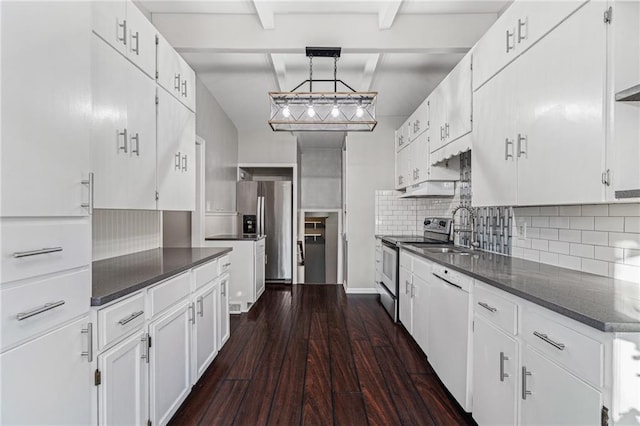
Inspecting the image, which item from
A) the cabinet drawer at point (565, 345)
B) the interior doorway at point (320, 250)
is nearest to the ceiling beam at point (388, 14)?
the cabinet drawer at point (565, 345)

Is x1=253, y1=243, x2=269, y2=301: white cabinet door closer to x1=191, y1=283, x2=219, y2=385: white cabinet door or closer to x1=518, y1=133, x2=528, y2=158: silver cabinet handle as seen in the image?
x1=191, y1=283, x2=219, y2=385: white cabinet door

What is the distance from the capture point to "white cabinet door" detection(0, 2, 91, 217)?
3.18 feet

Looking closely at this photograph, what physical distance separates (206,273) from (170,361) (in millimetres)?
727

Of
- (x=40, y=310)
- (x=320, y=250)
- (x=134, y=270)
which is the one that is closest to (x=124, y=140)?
(x=134, y=270)

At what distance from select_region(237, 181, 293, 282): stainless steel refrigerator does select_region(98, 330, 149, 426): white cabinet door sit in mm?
4124

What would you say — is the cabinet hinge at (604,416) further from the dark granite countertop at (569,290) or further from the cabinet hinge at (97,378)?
the cabinet hinge at (97,378)

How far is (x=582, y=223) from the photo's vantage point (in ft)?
6.08

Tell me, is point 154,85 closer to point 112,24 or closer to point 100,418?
point 112,24

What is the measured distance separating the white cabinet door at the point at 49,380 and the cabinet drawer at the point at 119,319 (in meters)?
0.07

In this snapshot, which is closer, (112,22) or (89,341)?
(89,341)

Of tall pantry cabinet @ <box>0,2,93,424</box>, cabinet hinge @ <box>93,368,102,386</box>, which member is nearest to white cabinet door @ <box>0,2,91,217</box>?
tall pantry cabinet @ <box>0,2,93,424</box>

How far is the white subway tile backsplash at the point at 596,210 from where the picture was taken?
1706 mm

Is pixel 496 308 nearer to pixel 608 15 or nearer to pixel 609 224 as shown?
pixel 609 224

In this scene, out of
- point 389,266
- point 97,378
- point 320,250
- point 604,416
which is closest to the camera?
point 604,416
